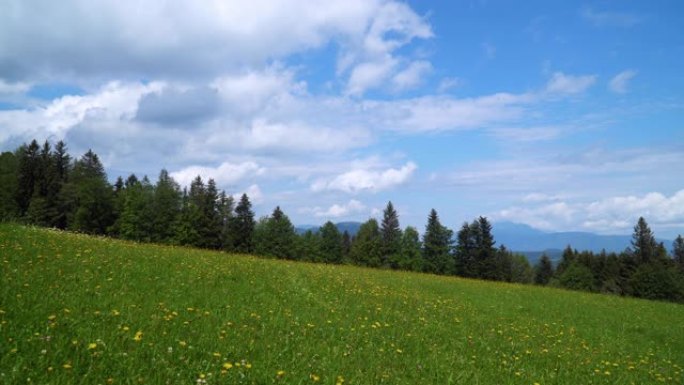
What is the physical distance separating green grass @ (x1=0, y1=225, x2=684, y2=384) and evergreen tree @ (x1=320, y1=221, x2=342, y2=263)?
75833 mm

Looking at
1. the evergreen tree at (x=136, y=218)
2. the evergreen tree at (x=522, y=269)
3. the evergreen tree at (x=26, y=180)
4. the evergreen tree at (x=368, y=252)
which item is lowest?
the evergreen tree at (x=522, y=269)

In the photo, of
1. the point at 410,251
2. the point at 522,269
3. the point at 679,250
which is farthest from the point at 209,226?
the point at 679,250

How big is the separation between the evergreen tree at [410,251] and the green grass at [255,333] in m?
58.1

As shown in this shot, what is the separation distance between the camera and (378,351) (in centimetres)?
873

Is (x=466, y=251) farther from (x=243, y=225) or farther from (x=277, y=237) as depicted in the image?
(x=243, y=225)

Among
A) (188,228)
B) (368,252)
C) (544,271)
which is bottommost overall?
(544,271)

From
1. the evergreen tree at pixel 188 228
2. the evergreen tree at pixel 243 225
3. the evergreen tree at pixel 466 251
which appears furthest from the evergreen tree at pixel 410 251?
the evergreen tree at pixel 188 228

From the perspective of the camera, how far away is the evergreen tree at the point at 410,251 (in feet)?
247

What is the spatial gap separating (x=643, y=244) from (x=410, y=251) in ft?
167

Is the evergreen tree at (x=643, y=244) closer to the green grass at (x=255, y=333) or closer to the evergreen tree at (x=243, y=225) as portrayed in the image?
the evergreen tree at (x=243, y=225)

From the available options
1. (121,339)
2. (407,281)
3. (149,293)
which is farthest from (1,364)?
(407,281)

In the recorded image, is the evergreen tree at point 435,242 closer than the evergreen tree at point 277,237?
Yes

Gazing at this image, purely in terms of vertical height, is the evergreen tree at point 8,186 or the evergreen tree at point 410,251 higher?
the evergreen tree at point 8,186

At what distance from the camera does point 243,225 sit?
77188 millimetres
